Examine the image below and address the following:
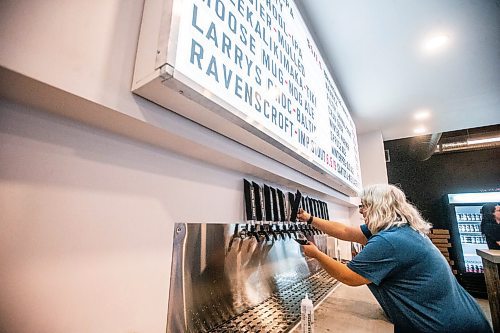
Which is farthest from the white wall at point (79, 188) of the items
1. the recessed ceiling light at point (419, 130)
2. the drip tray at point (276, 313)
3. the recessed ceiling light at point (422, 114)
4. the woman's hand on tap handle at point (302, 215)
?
the recessed ceiling light at point (419, 130)

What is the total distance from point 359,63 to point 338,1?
67 cm

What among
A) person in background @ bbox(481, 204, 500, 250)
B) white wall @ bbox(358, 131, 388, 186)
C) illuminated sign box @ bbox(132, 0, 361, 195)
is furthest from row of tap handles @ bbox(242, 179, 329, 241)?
person in background @ bbox(481, 204, 500, 250)

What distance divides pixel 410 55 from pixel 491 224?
331 cm

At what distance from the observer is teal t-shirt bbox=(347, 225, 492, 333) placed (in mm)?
898

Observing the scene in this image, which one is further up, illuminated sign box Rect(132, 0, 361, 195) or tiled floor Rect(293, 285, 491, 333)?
illuminated sign box Rect(132, 0, 361, 195)

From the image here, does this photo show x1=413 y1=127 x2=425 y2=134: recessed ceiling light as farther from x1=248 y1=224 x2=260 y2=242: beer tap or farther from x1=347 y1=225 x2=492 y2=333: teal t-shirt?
x1=248 y1=224 x2=260 y2=242: beer tap

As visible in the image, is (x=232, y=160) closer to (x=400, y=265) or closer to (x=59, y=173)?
(x=59, y=173)

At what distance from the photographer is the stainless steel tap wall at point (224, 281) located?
80cm

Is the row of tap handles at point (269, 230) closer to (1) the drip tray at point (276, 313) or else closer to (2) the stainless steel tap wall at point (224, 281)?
(2) the stainless steel tap wall at point (224, 281)

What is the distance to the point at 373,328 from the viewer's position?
3.24ft

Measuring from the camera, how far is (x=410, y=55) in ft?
6.27

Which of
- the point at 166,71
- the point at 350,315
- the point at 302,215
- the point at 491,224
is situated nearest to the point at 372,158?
the point at 491,224

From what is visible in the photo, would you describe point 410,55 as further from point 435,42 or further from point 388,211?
point 388,211

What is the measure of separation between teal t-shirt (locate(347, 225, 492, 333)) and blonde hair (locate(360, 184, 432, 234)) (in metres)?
0.16
